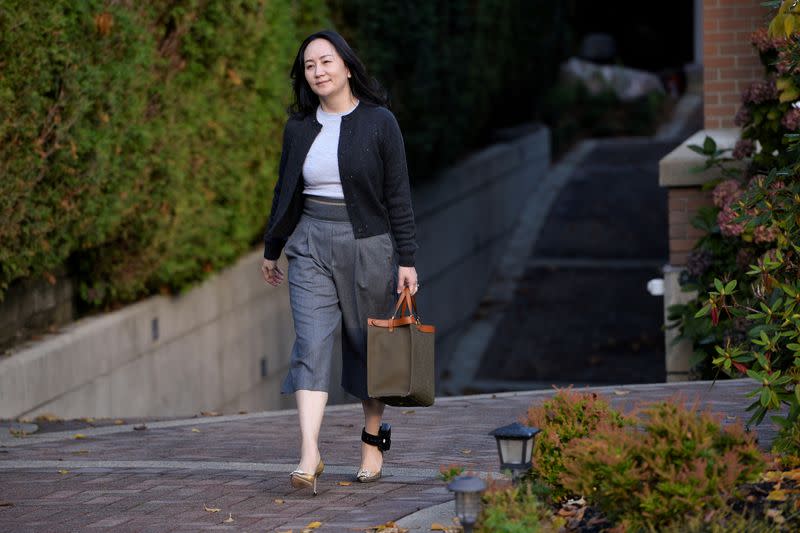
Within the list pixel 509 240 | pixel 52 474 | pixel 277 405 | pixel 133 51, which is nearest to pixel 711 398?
pixel 52 474

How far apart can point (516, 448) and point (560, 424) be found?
46 cm

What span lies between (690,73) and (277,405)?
21316mm

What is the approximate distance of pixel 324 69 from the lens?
532 centimetres

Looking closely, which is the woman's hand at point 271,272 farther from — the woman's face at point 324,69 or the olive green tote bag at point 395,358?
the woman's face at point 324,69

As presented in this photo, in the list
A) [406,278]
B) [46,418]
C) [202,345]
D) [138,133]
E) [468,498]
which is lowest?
[46,418]

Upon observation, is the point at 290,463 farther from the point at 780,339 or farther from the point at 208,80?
the point at 208,80

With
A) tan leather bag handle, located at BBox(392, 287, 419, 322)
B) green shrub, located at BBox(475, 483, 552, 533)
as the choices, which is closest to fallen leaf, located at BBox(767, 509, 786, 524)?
green shrub, located at BBox(475, 483, 552, 533)

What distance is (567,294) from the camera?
1692 cm

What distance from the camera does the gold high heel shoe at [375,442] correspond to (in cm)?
554

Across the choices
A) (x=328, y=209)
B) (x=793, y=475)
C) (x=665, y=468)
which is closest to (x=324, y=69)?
(x=328, y=209)

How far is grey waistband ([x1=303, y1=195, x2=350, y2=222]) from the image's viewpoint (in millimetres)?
5355

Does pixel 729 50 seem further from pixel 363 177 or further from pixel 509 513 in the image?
pixel 509 513

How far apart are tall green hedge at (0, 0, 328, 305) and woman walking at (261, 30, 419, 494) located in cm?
228

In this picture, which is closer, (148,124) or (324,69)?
(324,69)
